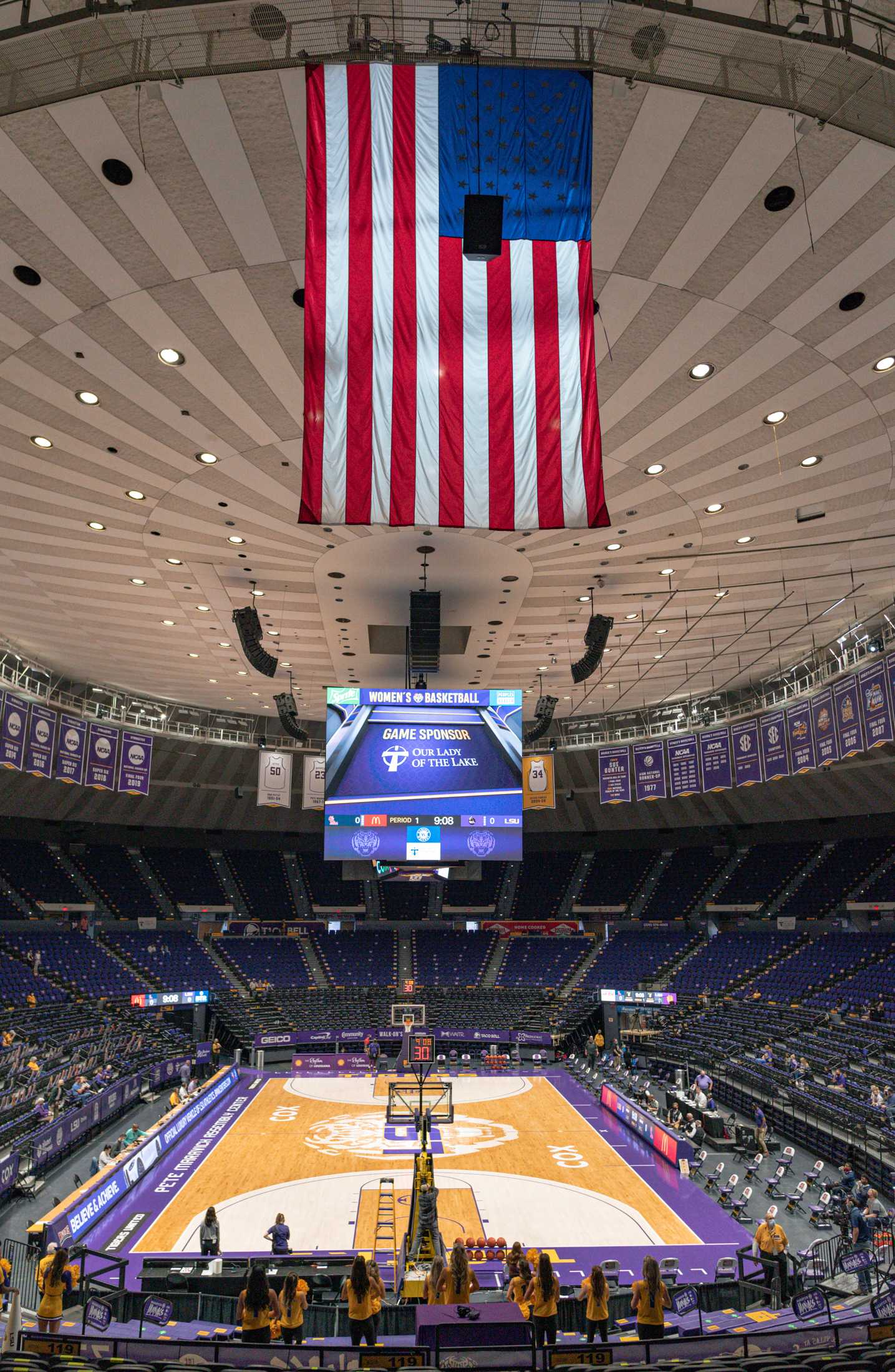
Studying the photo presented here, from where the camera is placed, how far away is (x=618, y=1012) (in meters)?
35.5

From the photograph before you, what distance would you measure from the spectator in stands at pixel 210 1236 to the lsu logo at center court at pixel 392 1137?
7.96 m

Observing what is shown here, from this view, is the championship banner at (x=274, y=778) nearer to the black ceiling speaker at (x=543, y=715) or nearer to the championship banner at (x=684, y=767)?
the black ceiling speaker at (x=543, y=715)

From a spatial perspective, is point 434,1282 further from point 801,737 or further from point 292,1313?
point 801,737

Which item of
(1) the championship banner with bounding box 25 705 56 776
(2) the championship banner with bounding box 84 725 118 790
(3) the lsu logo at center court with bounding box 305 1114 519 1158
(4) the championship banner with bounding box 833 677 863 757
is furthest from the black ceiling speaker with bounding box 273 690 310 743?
(4) the championship banner with bounding box 833 677 863 757

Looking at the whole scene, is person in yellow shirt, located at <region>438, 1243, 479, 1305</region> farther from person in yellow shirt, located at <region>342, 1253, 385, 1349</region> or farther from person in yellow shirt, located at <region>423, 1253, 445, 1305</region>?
person in yellow shirt, located at <region>342, 1253, 385, 1349</region>

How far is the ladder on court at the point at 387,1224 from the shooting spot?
48.8ft

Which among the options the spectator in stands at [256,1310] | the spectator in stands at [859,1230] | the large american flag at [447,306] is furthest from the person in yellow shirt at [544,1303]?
the large american flag at [447,306]

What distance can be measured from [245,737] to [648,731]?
14.9m

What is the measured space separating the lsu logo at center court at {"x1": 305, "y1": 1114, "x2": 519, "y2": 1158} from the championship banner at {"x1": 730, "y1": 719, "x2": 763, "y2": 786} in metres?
11.5

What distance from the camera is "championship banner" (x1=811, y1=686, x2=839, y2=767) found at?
18406 mm

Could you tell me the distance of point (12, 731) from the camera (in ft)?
65.5

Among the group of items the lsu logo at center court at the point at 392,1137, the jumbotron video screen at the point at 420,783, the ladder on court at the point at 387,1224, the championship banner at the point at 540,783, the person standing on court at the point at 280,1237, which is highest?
the championship banner at the point at 540,783

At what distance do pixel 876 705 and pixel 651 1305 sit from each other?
11683mm

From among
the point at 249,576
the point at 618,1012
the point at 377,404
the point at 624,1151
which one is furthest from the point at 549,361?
the point at 618,1012
